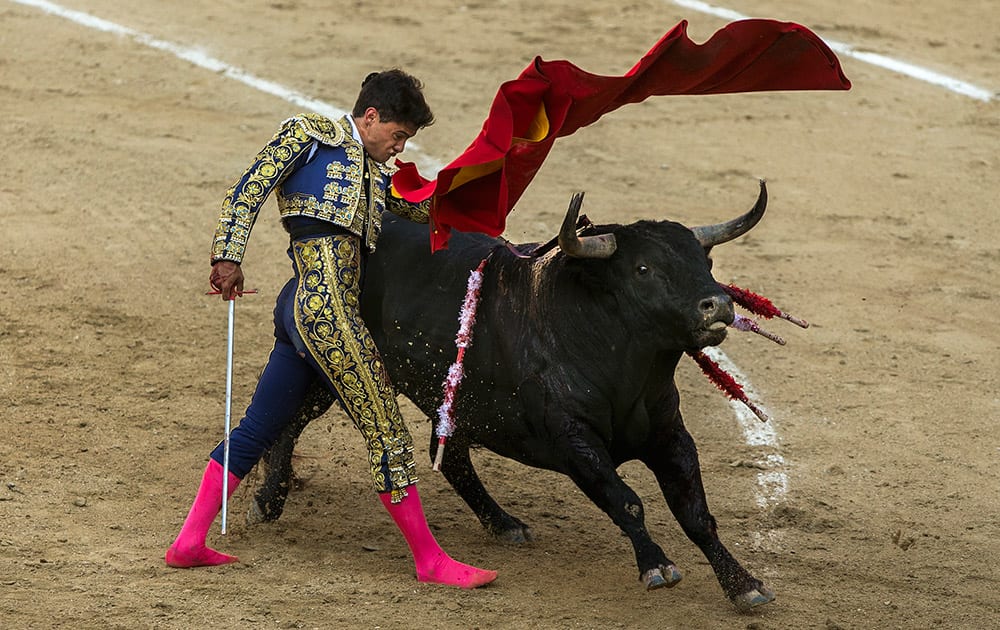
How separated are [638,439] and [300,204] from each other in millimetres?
1395

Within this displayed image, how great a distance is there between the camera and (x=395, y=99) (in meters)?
5.26

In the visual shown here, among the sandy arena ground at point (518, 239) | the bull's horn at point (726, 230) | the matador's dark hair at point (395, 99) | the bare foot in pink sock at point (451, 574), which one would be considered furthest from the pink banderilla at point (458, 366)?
the bull's horn at point (726, 230)

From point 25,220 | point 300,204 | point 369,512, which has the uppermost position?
point 300,204

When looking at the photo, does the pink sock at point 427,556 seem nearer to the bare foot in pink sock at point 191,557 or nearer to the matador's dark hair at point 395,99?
the bare foot in pink sock at point 191,557

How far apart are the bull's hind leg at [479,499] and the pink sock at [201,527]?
925 mm

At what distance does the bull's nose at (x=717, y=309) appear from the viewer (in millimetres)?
5102

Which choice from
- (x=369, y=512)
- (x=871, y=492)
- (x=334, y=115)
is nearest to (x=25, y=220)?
(x=334, y=115)

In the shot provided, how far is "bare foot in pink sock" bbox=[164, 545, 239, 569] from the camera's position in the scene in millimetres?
5438

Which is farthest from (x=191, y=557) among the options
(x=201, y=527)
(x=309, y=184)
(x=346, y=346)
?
(x=309, y=184)

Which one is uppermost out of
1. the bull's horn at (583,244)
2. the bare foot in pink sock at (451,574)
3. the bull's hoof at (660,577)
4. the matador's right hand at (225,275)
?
the bull's horn at (583,244)

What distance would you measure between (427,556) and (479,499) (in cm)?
66

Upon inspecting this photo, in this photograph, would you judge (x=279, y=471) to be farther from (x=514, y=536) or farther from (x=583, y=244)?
(x=583, y=244)

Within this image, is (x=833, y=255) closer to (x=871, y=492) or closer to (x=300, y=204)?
(x=871, y=492)

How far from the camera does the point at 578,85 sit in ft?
18.2
